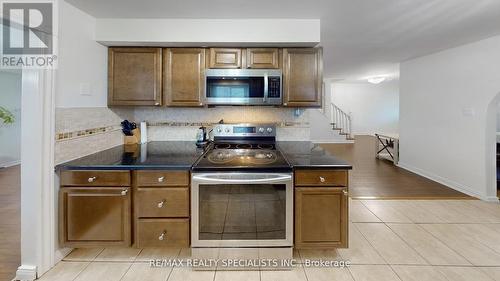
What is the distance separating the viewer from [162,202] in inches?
85.6

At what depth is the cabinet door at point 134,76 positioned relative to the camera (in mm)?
2873

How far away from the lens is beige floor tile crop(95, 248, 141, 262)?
2334mm

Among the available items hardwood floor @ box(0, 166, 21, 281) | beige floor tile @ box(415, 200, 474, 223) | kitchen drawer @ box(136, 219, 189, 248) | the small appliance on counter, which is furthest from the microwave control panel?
hardwood floor @ box(0, 166, 21, 281)

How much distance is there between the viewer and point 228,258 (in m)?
2.17

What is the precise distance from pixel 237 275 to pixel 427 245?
1777 mm

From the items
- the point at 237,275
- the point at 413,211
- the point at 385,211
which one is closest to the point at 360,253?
the point at 237,275

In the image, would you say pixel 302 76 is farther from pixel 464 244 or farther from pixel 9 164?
pixel 9 164

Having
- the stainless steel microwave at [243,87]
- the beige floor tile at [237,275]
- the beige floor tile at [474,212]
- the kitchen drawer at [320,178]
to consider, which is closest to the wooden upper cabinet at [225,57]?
the stainless steel microwave at [243,87]

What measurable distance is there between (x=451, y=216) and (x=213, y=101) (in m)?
3.01

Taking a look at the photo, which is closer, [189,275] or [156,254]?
[189,275]

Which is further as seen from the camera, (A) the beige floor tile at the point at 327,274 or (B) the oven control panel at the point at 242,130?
(B) the oven control panel at the point at 242,130

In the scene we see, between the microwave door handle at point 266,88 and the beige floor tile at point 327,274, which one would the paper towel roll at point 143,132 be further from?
the beige floor tile at point 327,274

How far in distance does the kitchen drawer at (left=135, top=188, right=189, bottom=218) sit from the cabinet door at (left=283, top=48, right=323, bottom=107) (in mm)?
1405

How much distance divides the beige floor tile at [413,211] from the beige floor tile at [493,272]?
3.03 ft
